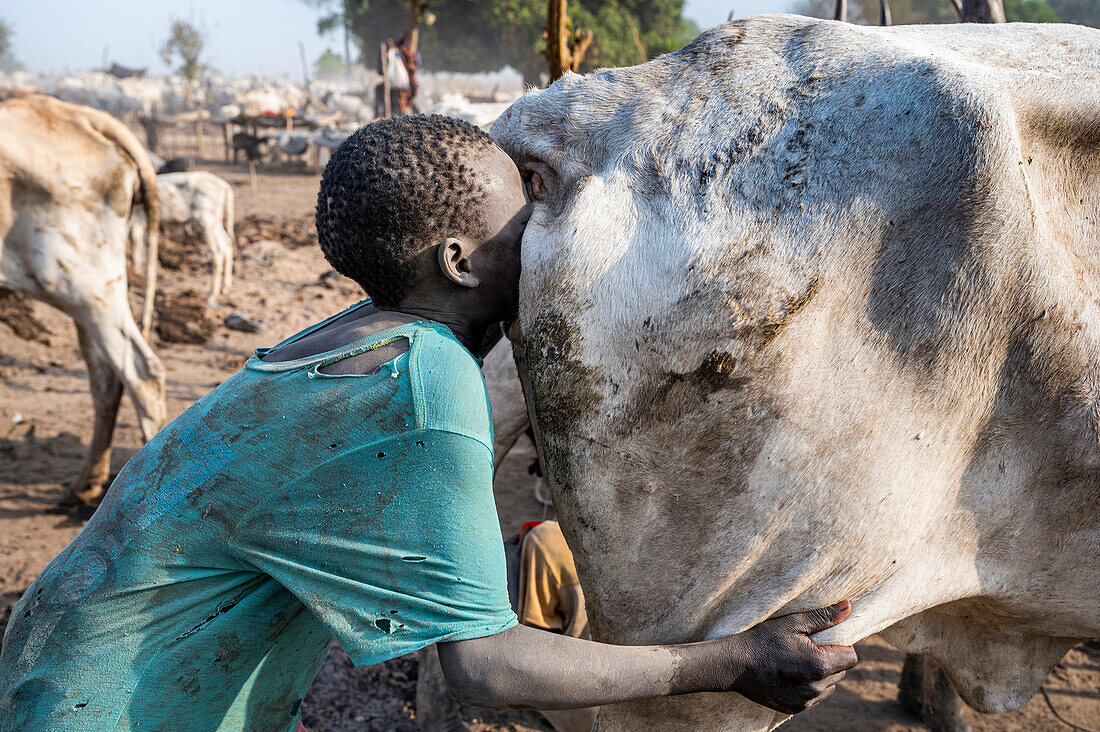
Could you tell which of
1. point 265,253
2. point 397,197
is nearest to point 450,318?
point 397,197

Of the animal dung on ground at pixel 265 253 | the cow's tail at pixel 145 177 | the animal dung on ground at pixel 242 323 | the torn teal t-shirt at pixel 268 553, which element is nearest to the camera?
the torn teal t-shirt at pixel 268 553

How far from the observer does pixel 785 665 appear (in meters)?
1.23

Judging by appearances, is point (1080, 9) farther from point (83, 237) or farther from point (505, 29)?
point (83, 237)

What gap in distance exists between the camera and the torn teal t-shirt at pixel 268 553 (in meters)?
1.06

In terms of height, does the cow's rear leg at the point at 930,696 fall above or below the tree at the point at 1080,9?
below

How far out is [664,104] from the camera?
1.38 m

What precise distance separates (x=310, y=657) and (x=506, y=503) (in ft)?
12.2

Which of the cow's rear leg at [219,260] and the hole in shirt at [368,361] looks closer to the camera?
the hole in shirt at [368,361]

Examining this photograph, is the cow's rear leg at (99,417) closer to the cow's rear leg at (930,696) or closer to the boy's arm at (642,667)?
the cow's rear leg at (930,696)

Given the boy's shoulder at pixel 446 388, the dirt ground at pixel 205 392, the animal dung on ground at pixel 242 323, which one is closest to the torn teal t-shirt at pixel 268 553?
the boy's shoulder at pixel 446 388

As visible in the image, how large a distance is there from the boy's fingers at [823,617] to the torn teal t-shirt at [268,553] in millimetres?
517

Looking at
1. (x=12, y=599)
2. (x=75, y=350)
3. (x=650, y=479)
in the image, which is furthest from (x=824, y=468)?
(x=75, y=350)

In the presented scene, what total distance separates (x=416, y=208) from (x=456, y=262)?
0.10 meters

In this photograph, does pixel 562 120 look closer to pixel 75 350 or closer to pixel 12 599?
pixel 12 599
